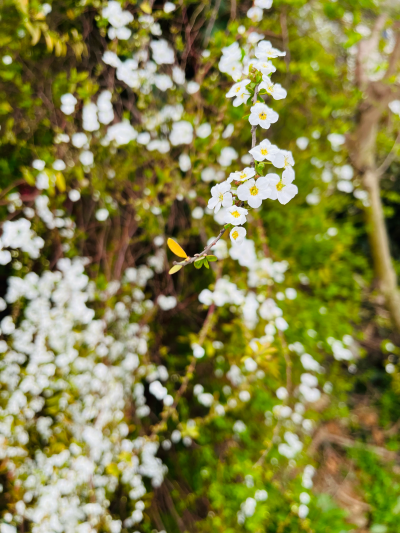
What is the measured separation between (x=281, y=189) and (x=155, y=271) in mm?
1625

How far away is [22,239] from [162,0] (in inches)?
59.4

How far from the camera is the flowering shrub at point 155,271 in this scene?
1600 millimetres

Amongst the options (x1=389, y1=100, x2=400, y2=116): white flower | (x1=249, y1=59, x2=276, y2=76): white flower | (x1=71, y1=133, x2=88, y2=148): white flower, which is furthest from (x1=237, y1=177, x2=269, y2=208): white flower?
(x1=389, y1=100, x2=400, y2=116): white flower

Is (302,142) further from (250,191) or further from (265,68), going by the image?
(250,191)

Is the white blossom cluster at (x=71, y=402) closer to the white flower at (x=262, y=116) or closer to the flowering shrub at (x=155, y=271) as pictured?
the flowering shrub at (x=155, y=271)

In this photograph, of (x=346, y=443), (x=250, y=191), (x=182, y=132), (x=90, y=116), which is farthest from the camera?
(x=346, y=443)

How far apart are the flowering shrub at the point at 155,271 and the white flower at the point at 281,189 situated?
63 cm

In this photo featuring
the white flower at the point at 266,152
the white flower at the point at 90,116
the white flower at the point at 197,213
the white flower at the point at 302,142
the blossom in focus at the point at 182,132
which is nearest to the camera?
the white flower at the point at 266,152

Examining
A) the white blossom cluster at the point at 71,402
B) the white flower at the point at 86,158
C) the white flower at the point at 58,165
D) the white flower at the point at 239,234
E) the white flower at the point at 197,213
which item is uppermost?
the white flower at the point at 86,158

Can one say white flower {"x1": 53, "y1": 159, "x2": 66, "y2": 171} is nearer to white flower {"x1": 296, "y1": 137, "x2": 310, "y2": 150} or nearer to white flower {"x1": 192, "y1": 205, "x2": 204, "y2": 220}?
white flower {"x1": 192, "y1": 205, "x2": 204, "y2": 220}

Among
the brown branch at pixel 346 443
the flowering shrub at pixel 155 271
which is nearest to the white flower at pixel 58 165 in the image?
the flowering shrub at pixel 155 271

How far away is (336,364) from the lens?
9.08 feet

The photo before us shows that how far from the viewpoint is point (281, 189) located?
2.41 ft

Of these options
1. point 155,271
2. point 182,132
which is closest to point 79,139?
point 182,132
